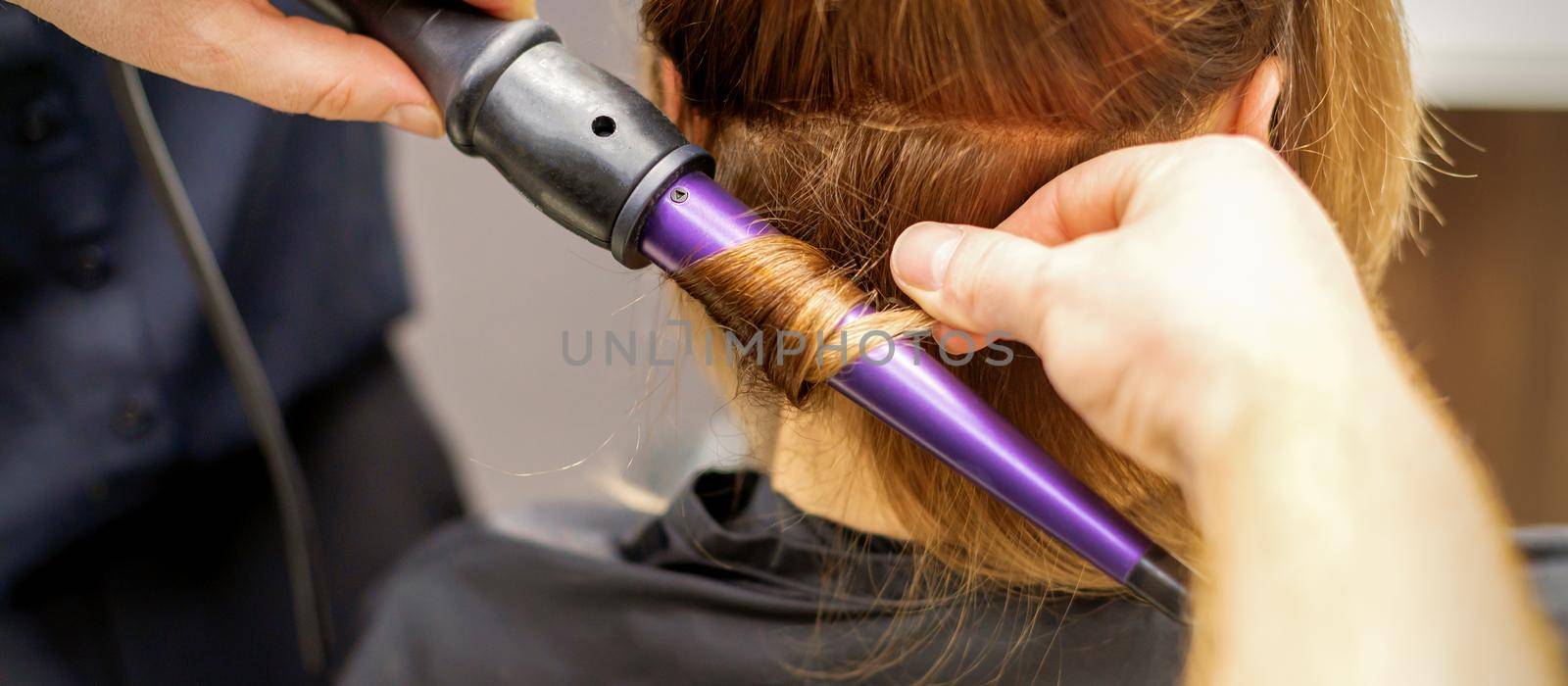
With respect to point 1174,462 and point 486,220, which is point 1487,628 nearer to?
point 1174,462

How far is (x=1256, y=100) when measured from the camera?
1.63 feet

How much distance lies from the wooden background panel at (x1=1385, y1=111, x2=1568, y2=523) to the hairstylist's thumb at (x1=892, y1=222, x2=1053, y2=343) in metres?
1.30

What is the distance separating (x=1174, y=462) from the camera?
41cm

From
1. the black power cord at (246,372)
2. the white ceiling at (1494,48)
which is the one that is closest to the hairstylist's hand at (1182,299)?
the black power cord at (246,372)

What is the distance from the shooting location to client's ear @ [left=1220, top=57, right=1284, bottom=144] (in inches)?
19.5

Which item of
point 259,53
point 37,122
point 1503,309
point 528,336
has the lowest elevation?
point 1503,309

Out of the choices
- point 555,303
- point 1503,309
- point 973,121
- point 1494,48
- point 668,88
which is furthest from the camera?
point 1503,309

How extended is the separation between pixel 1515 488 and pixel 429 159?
1.65 metres

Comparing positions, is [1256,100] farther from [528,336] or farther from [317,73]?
[528,336]

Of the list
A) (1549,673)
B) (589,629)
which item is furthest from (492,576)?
(1549,673)

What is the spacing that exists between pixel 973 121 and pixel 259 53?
1.28ft

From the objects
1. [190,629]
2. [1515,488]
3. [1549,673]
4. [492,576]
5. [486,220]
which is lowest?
[1515,488]

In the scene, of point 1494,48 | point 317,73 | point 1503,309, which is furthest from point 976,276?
point 1503,309

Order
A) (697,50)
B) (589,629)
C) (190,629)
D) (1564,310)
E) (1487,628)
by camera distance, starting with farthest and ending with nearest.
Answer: (1564,310)
(190,629)
(589,629)
(697,50)
(1487,628)
